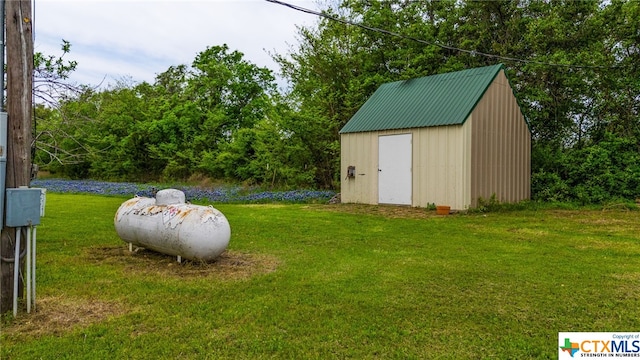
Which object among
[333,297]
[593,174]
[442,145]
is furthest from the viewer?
[593,174]

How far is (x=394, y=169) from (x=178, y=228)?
367 inches

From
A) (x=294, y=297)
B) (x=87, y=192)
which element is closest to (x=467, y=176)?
(x=294, y=297)

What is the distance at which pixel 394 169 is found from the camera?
13938 millimetres

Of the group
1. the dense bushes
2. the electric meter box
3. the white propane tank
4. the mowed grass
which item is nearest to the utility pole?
the electric meter box

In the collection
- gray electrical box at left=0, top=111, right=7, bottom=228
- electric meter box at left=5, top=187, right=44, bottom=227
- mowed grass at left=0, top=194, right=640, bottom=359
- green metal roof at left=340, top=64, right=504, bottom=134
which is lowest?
mowed grass at left=0, top=194, right=640, bottom=359

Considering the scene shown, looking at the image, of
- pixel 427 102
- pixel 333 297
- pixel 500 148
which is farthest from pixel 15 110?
pixel 500 148

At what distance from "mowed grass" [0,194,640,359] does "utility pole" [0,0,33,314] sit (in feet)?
1.63

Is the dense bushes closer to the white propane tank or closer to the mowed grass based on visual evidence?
the mowed grass

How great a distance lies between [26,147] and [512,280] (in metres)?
5.63

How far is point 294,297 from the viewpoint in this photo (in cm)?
458

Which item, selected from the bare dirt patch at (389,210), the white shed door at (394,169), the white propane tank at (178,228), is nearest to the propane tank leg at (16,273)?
the white propane tank at (178,228)

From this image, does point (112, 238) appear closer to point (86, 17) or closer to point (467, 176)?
point (86, 17)

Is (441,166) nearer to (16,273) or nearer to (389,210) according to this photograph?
(389,210)

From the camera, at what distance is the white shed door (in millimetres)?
13641
